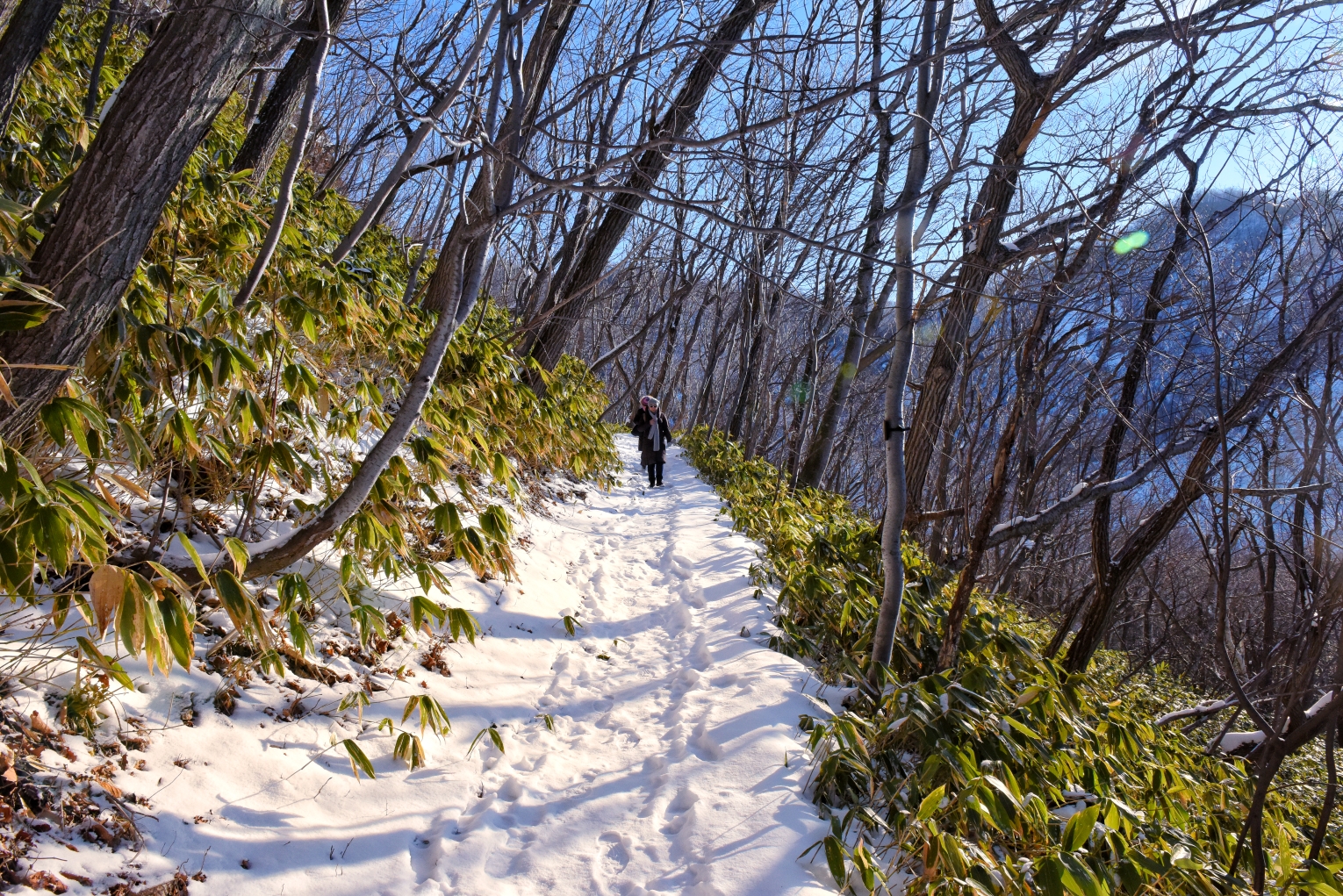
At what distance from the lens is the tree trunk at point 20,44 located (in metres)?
2.65

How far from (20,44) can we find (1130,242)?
5.94 meters

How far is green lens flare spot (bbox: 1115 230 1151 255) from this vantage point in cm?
364

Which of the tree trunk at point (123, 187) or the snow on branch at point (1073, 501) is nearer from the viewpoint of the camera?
the tree trunk at point (123, 187)

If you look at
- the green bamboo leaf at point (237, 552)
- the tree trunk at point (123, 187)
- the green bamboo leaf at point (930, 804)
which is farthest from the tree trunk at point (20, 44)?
the green bamboo leaf at point (930, 804)

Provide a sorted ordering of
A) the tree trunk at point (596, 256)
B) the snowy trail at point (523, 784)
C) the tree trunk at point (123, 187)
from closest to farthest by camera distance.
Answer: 1. the snowy trail at point (523, 784)
2. the tree trunk at point (123, 187)
3. the tree trunk at point (596, 256)

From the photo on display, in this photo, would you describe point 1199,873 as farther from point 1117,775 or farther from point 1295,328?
point 1295,328

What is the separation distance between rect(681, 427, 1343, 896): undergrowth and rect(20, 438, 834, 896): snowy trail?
10.4 inches

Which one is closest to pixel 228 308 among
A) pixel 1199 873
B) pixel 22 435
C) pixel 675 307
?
pixel 22 435

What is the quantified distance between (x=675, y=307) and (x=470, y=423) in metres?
11.0

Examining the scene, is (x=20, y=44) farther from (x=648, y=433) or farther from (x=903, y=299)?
(x=648, y=433)

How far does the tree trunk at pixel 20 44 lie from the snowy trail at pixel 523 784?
2798 mm

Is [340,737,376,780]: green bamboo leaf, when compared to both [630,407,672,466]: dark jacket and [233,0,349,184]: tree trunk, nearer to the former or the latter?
[233,0,349,184]: tree trunk

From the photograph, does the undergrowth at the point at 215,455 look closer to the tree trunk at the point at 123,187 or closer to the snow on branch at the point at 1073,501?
the tree trunk at the point at 123,187

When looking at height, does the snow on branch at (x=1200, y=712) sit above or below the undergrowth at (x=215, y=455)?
below
